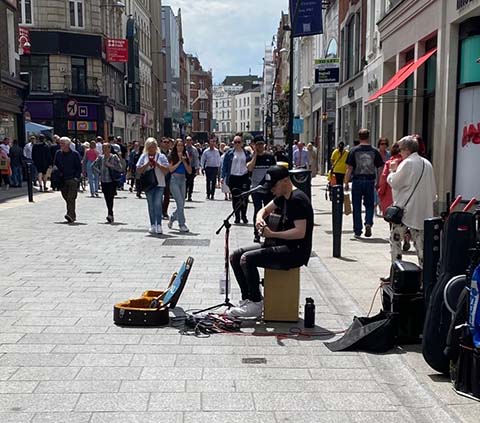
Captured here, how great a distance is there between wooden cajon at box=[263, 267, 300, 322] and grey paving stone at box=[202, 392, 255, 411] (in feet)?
5.92

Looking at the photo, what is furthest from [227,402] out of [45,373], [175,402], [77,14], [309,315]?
[77,14]

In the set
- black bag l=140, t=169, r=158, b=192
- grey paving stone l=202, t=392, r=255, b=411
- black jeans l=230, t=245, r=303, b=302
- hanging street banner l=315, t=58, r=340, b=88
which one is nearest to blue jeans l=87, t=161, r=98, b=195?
black bag l=140, t=169, r=158, b=192

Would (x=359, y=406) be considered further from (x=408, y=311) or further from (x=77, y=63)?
(x=77, y=63)

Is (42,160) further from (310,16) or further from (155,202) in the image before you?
(155,202)

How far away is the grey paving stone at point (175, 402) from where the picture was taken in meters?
3.95

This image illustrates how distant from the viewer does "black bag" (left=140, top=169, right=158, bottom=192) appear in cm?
1158

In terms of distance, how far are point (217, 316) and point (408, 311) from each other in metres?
1.88

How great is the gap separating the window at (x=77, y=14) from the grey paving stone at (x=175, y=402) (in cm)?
3895

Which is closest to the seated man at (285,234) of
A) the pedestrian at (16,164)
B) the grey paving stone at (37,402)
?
the grey paving stone at (37,402)

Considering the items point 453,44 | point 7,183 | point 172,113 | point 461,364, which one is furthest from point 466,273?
point 172,113

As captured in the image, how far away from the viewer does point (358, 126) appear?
26.9 meters

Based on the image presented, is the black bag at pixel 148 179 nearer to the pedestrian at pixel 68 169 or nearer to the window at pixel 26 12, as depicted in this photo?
the pedestrian at pixel 68 169

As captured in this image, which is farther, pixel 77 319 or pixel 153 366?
pixel 77 319

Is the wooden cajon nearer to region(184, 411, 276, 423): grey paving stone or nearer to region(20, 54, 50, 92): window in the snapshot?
region(184, 411, 276, 423): grey paving stone
